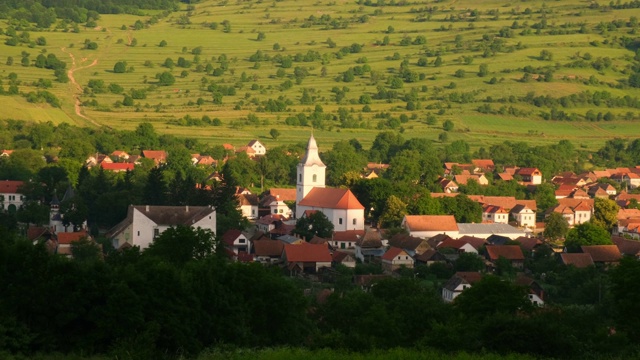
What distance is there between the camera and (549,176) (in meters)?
85.9

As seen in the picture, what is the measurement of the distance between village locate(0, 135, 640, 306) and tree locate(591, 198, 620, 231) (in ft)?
0.63

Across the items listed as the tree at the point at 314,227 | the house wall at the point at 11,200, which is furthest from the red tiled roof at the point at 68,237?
the house wall at the point at 11,200

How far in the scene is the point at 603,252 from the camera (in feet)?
169

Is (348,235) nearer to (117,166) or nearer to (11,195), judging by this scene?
(11,195)

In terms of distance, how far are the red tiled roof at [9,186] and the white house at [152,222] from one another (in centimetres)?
1474

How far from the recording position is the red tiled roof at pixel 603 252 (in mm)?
50688

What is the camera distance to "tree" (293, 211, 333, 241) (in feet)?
186

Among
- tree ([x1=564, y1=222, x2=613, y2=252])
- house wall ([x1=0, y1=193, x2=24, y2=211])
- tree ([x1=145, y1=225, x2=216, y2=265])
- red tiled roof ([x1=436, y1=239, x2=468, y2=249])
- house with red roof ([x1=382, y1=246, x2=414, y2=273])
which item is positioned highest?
tree ([x1=145, y1=225, x2=216, y2=265])

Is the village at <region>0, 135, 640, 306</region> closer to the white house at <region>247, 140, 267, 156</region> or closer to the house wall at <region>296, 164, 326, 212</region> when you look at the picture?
the house wall at <region>296, 164, 326, 212</region>

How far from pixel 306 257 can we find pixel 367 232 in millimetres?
6079

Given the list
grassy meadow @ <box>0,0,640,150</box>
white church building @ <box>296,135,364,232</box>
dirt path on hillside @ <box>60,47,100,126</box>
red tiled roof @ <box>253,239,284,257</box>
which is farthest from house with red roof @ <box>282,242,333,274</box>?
dirt path on hillside @ <box>60,47,100,126</box>

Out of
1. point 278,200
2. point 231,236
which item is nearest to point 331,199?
point 278,200

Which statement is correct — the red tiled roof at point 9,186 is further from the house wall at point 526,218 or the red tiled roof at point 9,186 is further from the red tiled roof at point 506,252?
the red tiled roof at point 506,252

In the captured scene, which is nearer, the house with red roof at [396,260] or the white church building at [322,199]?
the house with red roof at [396,260]
